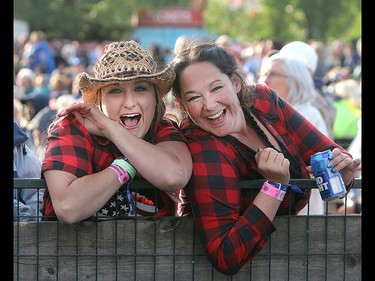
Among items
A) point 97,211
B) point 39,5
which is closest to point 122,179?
point 97,211

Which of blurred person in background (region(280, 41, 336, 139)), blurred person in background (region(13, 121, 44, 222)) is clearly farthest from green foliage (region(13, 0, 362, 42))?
blurred person in background (region(13, 121, 44, 222))

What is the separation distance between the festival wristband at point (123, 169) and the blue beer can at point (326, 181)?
0.90 meters

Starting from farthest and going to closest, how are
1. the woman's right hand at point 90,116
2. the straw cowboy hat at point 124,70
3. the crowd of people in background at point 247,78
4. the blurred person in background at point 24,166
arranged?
the crowd of people in background at point 247,78
the blurred person in background at point 24,166
the straw cowboy hat at point 124,70
the woman's right hand at point 90,116

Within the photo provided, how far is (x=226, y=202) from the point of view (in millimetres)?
4156

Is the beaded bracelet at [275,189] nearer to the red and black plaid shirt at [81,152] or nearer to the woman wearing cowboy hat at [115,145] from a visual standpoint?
the woman wearing cowboy hat at [115,145]

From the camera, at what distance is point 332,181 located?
419cm

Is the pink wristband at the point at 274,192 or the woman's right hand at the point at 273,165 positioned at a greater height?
the woman's right hand at the point at 273,165

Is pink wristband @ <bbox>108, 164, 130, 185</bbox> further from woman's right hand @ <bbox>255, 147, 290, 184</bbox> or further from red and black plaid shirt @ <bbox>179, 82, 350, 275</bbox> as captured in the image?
woman's right hand @ <bbox>255, 147, 290, 184</bbox>

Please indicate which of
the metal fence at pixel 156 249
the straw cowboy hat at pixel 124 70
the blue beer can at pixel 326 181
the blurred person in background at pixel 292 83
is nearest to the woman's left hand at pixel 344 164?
the blue beer can at pixel 326 181

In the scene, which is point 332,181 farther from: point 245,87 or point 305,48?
point 305,48

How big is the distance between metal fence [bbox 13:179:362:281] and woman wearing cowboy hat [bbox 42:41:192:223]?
0.10 meters

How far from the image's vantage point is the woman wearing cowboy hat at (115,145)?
4023 mm

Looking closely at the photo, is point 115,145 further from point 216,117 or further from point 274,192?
point 274,192
